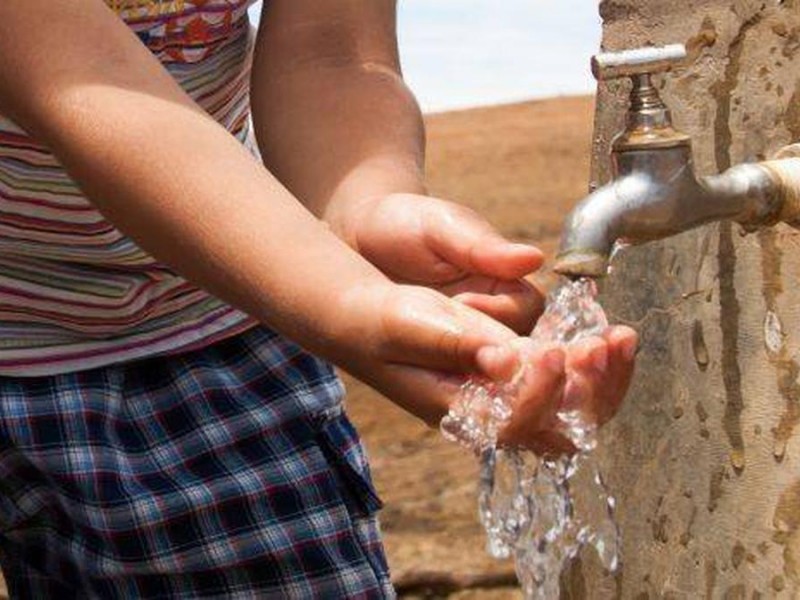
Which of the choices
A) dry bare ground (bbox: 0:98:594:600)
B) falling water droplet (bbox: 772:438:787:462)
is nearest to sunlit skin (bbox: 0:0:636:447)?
falling water droplet (bbox: 772:438:787:462)

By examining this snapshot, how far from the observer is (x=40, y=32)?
1545 mm

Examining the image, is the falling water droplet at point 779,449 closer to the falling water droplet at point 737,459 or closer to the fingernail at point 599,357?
the falling water droplet at point 737,459

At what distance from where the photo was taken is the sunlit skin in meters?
1.28

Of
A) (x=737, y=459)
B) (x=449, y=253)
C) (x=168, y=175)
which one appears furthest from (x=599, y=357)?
(x=737, y=459)

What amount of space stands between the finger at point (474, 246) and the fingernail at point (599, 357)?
0.14 meters

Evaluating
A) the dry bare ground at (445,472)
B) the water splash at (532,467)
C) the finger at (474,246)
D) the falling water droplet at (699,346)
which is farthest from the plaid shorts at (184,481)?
the dry bare ground at (445,472)

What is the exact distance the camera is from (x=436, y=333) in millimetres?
1274

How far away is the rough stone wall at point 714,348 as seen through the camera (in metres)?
1.88

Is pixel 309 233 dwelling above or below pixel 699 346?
above

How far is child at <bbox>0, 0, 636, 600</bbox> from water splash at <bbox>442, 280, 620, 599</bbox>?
6.6 inches

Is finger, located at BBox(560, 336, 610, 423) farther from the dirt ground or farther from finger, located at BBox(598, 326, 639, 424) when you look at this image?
the dirt ground

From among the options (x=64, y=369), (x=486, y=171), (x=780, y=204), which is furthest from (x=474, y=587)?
(x=486, y=171)

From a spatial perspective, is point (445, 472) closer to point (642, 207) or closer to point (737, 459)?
point (737, 459)

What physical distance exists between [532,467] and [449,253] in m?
0.27
